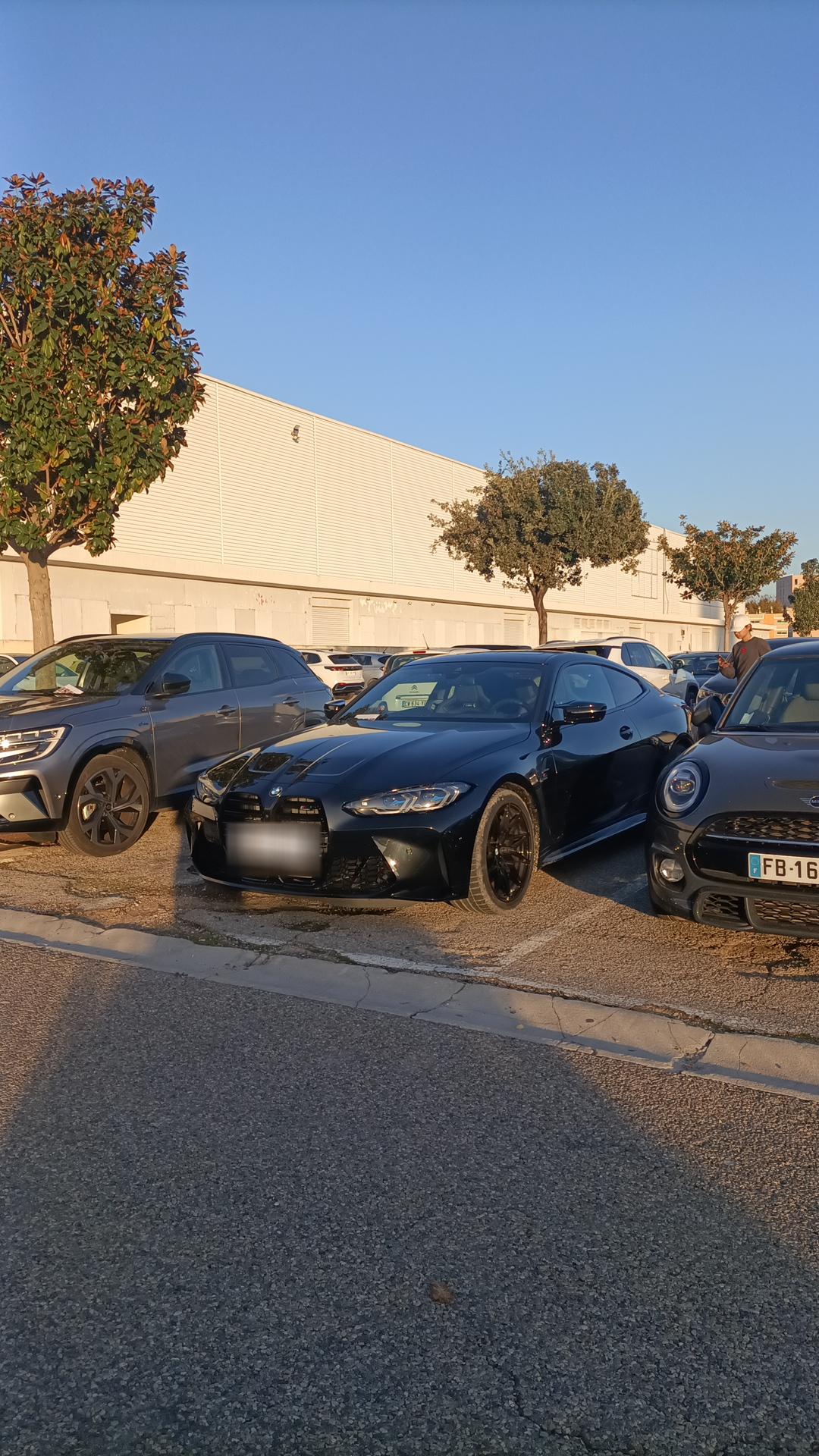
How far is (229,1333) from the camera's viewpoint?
7.48 ft

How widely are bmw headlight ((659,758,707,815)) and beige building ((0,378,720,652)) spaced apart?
21.4 m

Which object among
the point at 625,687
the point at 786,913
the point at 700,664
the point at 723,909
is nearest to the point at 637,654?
the point at 700,664

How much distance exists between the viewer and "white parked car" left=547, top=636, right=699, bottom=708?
16.1 m

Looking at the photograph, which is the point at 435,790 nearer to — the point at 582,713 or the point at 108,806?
the point at 582,713

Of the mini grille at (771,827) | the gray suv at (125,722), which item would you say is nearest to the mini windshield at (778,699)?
the mini grille at (771,827)

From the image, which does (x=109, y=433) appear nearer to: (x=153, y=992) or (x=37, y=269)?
(x=37, y=269)

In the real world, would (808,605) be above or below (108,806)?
above

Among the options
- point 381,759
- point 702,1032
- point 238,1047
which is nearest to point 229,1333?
point 238,1047

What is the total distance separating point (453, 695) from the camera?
6.82 meters

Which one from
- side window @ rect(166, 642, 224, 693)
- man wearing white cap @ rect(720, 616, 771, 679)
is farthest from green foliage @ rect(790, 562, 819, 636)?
side window @ rect(166, 642, 224, 693)

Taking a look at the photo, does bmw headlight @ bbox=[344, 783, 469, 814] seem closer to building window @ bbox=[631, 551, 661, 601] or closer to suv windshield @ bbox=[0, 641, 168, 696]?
suv windshield @ bbox=[0, 641, 168, 696]

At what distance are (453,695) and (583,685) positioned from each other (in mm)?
972

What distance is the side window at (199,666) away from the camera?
28.2ft

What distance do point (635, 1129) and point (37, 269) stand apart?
11.3 metres
